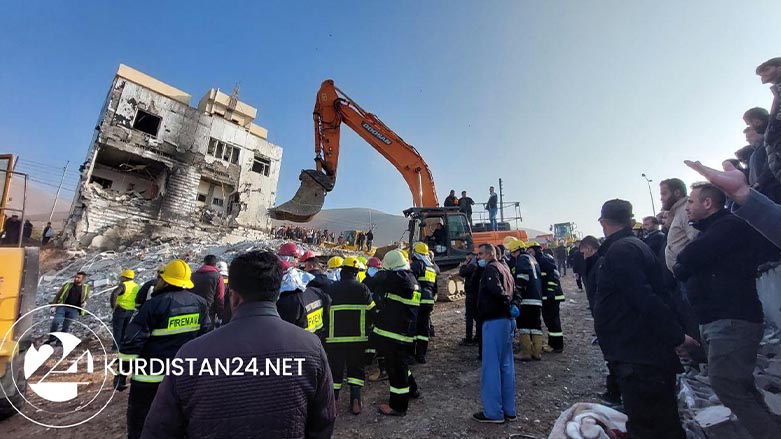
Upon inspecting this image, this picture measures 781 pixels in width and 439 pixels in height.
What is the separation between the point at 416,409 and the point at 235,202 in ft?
64.6

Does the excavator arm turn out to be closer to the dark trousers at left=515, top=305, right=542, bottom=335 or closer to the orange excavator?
the orange excavator

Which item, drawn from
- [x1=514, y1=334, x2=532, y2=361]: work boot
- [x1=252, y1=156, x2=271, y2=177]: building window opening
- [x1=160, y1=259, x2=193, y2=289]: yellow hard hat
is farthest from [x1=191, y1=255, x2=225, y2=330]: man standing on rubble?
[x1=252, y1=156, x2=271, y2=177]: building window opening

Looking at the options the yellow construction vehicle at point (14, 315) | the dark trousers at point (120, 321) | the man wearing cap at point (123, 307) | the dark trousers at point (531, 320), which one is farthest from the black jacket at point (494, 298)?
the dark trousers at point (120, 321)

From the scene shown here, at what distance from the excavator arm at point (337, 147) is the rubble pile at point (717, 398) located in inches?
312

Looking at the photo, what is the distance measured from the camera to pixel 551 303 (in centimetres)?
575

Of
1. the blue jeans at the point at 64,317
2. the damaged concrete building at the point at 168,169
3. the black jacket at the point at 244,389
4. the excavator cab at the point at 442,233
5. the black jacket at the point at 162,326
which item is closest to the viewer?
the black jacket at the point at 244,389

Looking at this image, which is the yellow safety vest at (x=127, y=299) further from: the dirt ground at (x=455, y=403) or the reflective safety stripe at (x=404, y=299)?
the reflective safety stripe at (x=404, y=299)

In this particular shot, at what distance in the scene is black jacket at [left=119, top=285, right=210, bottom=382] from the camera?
2.69 meters

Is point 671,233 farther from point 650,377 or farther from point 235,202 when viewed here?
point 235,202

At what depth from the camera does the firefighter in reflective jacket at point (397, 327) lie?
12.1ft

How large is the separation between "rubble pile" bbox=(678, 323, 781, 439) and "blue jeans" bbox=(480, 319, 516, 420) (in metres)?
1.38

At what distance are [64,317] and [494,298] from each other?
8989mm

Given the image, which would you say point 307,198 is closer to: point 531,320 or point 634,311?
point 531,320

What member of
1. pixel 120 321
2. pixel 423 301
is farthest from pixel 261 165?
pixel 423 301
